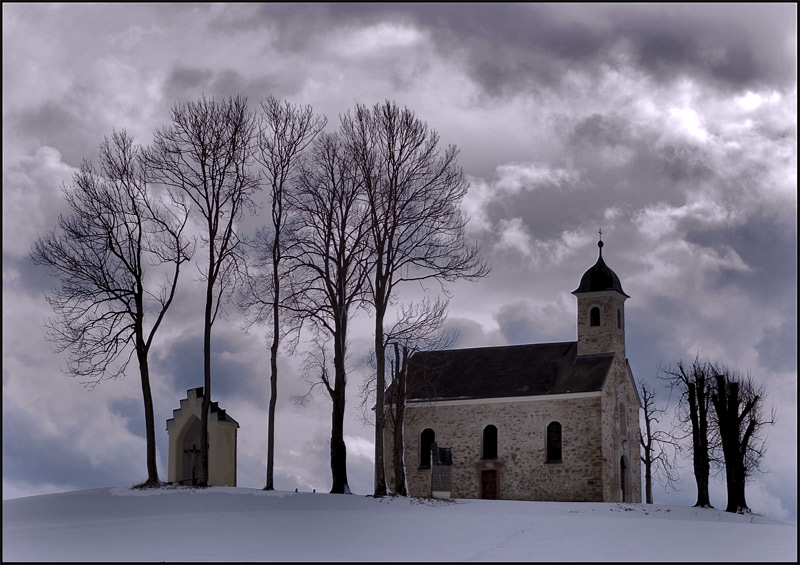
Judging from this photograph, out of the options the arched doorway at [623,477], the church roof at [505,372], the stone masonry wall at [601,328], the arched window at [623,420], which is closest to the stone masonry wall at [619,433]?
the arched window at [623,420]

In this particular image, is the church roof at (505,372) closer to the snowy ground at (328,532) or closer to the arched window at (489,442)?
the arched window at (489,442)

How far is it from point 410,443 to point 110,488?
1886 cm

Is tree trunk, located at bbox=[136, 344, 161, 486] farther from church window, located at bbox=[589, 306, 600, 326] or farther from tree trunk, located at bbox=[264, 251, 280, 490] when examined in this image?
church window, located at bbox=[589, 306, 600, 326]

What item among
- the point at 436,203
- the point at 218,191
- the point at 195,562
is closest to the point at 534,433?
the point at 436,203

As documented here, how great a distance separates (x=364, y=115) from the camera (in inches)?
1346

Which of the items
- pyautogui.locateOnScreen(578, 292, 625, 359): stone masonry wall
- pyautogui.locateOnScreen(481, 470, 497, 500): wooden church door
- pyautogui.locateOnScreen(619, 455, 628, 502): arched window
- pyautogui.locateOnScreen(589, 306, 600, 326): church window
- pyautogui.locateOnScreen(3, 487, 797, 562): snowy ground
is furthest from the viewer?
pyautogui.locateOnScreen(589, 306, 600, 326): church window

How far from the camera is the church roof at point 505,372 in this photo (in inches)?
1821

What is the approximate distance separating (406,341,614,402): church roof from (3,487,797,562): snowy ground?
14417 millimetres

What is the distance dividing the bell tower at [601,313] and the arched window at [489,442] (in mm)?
5398

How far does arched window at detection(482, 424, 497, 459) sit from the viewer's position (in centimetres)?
4613

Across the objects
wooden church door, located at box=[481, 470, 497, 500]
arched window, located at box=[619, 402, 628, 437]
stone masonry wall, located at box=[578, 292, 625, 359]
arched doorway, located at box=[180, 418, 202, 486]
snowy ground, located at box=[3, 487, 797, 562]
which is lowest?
snowy ground, located at box=[3, 487, 797, 562]

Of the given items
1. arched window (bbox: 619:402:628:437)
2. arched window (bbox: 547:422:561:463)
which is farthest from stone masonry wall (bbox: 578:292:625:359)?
arched window (bbox: 547:422:561:463)

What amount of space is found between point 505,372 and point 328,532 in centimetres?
2475

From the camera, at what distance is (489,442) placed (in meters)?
46.3
